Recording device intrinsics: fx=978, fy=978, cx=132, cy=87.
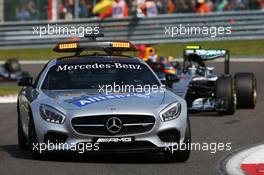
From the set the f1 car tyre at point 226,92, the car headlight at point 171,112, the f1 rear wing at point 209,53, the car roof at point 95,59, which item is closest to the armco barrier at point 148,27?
the f1 rear wing at point 209,53

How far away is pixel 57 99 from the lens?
10703 mm

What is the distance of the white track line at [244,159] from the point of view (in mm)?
9984

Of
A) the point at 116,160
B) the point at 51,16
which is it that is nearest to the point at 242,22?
the point at 51,16

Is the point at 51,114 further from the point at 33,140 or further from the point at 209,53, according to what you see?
the point at 209,53

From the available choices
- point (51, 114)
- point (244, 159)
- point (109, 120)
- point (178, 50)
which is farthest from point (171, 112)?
point (178, 50)

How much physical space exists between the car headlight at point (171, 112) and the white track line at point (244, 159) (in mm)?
773

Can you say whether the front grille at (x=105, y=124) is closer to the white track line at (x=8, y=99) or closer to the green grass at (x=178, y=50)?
the white track line at (x=8, y=99)

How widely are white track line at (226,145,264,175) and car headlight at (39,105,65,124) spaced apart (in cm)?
183

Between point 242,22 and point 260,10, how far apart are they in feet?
2.29

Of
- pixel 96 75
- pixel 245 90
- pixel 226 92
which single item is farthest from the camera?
pixel 245 90

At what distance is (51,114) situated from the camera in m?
10.4

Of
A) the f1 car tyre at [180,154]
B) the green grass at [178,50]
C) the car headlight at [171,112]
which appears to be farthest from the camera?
the green grass at [178,50]

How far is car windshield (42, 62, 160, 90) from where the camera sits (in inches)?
453

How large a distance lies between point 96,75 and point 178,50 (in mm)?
18612
